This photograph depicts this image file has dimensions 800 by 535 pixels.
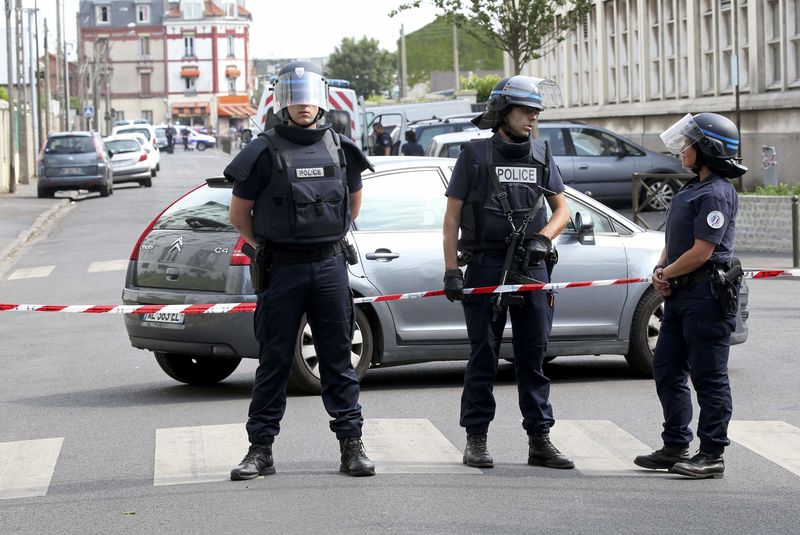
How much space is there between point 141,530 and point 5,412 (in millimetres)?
3737

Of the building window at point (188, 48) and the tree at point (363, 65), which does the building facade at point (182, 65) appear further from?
the tree at point (363, 65)

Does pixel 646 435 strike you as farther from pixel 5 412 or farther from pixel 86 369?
pixel 86 369

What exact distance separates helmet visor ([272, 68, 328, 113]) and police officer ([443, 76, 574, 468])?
0.81 m

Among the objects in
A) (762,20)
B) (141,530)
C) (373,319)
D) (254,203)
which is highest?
(762,20)

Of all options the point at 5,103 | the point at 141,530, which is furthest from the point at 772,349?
the point at 5,103

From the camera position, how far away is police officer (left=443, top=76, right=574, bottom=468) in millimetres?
7316

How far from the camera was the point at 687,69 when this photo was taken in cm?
3691

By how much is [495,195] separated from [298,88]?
109 centimetres

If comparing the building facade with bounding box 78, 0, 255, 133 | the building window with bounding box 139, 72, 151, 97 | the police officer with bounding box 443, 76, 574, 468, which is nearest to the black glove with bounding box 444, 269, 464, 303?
the police officer with bounding box 443, 76, 574, 468

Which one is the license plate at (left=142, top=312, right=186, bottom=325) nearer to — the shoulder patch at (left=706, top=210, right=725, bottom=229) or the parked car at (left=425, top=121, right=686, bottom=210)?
the shoulder patch at (left=706, top=210, right=725, bottom=229)

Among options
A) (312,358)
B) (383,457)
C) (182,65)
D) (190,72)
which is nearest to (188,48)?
(182,65)

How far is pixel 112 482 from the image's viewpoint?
723 cm

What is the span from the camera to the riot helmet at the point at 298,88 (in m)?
7.00

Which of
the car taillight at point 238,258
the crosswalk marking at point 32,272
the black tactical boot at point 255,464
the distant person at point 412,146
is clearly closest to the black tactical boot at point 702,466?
the black tactical boot at point 255,464
